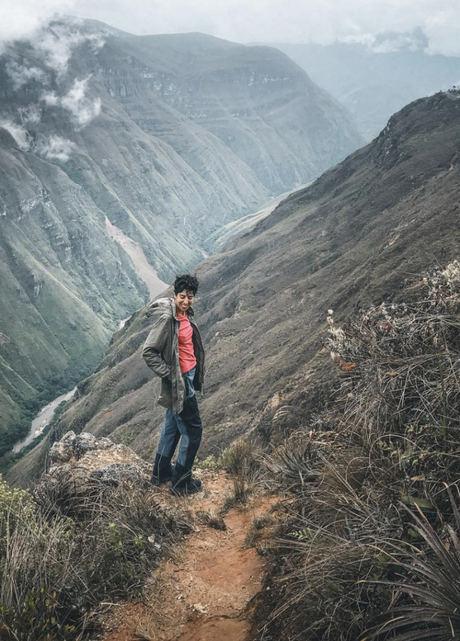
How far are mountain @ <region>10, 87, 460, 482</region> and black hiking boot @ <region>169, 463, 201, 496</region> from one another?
3055 mm

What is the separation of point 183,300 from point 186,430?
5.47 ft

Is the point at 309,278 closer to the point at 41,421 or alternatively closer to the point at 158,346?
the point at 158,346

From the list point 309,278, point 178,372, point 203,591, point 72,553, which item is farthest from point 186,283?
point 309,278

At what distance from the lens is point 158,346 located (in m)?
5.31

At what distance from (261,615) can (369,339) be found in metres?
2.74

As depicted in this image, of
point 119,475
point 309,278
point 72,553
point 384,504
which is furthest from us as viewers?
point 309,278

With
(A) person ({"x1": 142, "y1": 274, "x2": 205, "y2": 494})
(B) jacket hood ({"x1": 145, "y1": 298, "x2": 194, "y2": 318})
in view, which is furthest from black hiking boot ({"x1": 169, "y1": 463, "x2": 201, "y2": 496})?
(B) jacket hood ({"x1": 145, "y1": 298, "x2": 194, "y2": 318})

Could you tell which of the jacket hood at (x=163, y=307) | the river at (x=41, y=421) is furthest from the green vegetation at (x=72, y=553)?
the river at (x=41, y=421)

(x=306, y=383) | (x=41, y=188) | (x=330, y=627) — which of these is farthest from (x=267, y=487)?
(x=41, y=188)

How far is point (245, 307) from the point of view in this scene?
116ft

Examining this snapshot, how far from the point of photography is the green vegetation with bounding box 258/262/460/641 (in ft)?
7.60

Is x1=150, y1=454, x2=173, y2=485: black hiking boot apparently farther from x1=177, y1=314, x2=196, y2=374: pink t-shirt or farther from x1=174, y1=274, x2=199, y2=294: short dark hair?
x1=174, y1=274, x2=199, y2=294: short dark hair

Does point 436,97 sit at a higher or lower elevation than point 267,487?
lower

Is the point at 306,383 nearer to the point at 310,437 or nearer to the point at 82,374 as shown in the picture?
the point at 310,437
